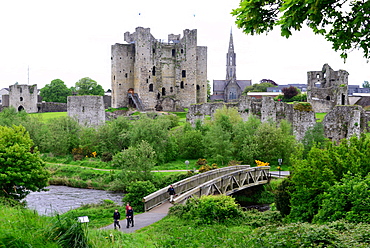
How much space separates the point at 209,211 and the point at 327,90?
35245mm

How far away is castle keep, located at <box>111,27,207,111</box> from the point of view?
233 feet

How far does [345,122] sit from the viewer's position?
32562 millimetres

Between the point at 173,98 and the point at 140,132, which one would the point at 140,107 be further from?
the point at 140,132

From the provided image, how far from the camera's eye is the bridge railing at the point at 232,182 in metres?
23.1

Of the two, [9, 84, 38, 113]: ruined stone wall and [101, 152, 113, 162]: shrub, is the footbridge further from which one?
[9, 84, 38, 113]: ruined stone wall

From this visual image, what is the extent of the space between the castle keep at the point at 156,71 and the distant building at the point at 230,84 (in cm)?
3281

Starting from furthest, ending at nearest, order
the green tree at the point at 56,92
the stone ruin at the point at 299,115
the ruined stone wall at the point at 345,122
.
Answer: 1. the green tree at the point at 56,92
2. the stone ruin at the point at 299,115
3. the ruined stone wall at the point at 345,122

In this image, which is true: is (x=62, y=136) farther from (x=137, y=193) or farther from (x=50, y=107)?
(x=50, y=107)

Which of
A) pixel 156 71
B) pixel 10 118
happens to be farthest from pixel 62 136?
pixel 156 71

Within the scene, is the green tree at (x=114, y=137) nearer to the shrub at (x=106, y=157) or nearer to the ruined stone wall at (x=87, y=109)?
the shrub at (x=106, y=157)

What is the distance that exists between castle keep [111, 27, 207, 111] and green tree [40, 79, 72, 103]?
20.2m

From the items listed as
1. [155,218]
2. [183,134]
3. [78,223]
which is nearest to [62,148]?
[183,134]

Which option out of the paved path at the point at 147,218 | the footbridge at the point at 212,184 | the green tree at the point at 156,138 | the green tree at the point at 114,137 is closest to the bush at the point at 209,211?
the paved path at the point at 147,218

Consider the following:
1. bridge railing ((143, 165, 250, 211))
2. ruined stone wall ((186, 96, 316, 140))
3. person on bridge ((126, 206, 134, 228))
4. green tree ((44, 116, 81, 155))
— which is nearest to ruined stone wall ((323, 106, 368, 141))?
ruined stone wall ((186, 96, 316, 140))
